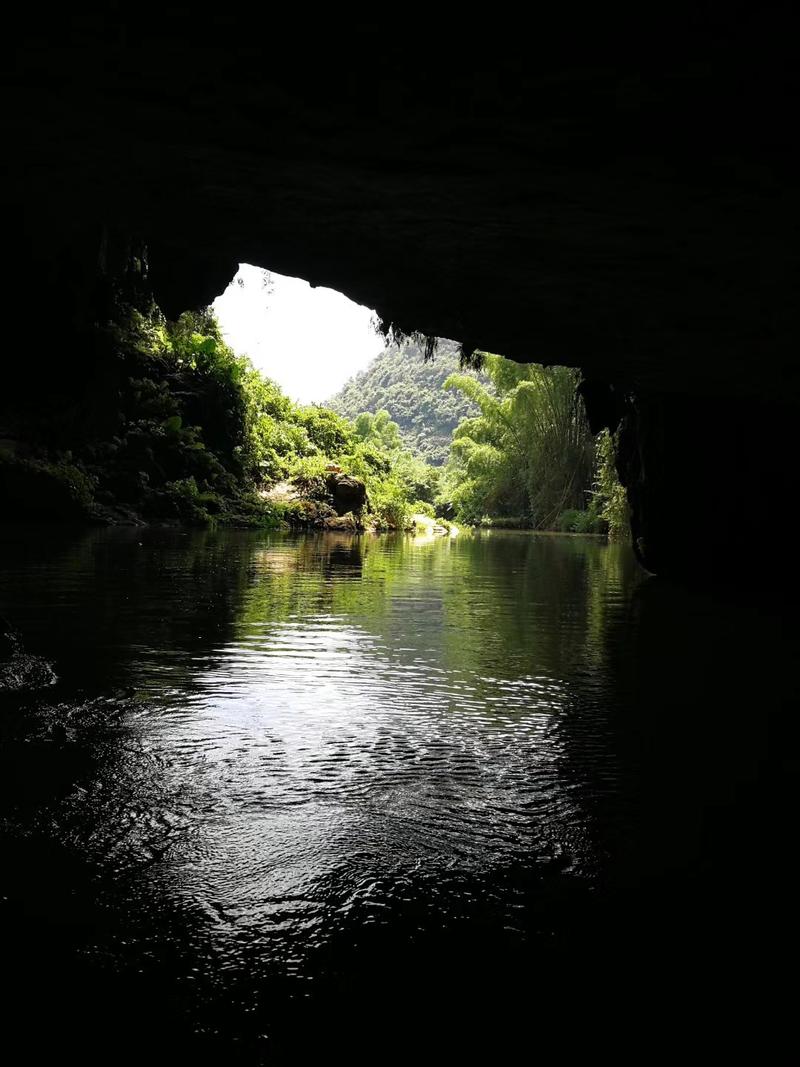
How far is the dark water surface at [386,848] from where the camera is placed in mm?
2285

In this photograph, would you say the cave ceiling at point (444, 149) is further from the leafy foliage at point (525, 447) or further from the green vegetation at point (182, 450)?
the leafy foliage at point (525, 447)

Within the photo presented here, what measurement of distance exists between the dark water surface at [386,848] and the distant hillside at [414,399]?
369 feet

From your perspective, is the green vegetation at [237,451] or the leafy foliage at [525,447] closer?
the green vegetation at [237,451]

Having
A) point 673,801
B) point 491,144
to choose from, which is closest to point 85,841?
point 673,801

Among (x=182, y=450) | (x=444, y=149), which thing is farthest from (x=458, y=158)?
(x=182, y=450)

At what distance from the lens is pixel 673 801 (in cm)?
389

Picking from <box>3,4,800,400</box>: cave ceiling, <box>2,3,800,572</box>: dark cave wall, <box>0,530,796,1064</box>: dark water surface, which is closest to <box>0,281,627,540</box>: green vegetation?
<box>2,3,800,572</box>: dark cave wall

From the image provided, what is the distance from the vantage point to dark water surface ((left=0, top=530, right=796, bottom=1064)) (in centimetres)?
229

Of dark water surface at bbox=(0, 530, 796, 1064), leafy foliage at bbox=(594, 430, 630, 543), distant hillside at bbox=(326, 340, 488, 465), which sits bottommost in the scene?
dark water surface at bbox=(0, 530, 796, 1064)

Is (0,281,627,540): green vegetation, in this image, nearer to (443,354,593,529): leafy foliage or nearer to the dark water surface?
(443,354,593,529): leafy foliage

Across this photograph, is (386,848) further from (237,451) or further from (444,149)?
(237,451)

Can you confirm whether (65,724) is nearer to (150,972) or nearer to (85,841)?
(85,841)

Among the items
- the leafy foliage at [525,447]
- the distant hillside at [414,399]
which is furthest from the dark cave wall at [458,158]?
the distant hillside at [414,399]

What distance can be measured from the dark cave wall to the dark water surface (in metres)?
2.63
